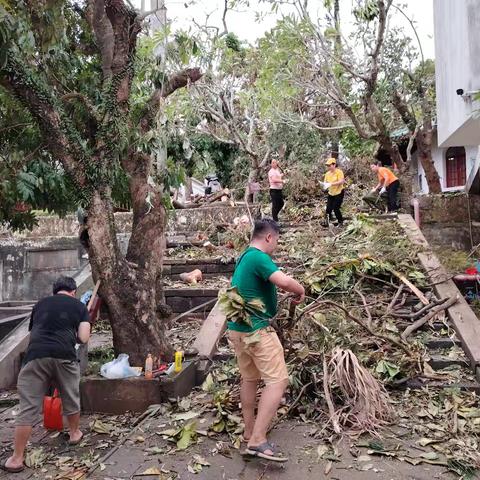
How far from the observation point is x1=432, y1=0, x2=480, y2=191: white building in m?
6.89

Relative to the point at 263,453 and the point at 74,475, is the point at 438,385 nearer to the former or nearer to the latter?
the point at 263,453

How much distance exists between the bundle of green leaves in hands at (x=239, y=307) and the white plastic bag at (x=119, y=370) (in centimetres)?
196

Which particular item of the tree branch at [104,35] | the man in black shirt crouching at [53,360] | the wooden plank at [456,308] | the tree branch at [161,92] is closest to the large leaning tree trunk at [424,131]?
the wooden plank at [456,308]

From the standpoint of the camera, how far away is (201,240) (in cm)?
1227

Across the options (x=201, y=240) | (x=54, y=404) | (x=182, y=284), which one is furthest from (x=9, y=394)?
(x=201, y=240)

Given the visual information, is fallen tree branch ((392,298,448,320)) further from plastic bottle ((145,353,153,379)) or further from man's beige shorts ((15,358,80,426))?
man's beige shorts ((15,358,80,426))

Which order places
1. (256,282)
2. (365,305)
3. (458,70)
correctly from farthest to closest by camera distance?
(458,70), (365,305), (256,282)

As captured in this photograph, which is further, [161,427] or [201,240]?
[201,240]

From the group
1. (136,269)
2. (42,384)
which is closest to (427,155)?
(136,269)

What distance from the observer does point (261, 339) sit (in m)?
4.05

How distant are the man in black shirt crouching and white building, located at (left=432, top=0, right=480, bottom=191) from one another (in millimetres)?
4471

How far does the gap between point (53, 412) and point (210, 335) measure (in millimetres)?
2419

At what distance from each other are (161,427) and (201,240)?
7.60 metres

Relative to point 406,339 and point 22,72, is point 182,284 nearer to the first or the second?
point 406,339
